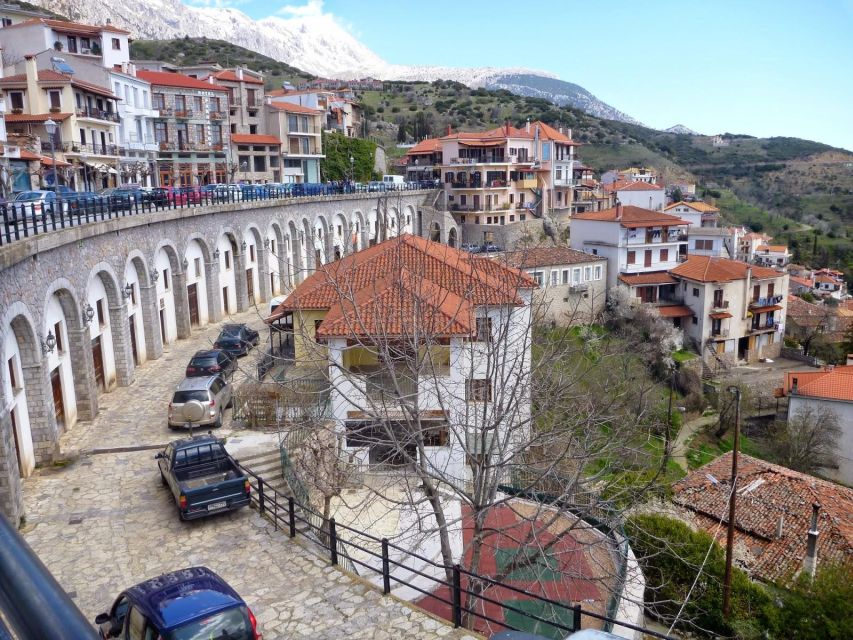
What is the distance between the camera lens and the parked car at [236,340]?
26141 mm

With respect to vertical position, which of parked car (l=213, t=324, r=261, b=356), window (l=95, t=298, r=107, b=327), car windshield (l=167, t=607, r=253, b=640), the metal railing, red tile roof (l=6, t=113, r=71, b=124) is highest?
red tile roof (l=6, t=113, r=71, b=124)

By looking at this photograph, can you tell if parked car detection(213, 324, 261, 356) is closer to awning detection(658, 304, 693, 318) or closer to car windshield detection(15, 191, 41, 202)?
car windshield detection(15, 191, 41, 202)

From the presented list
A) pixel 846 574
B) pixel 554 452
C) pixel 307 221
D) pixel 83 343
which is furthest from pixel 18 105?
pixel 846 574

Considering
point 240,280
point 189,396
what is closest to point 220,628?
point 189,396

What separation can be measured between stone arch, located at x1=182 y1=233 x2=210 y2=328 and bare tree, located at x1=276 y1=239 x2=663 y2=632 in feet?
26.3

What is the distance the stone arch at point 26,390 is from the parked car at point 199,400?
306 cm

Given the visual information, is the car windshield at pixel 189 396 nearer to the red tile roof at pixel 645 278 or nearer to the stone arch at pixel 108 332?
the stone arch at pixel 108 332

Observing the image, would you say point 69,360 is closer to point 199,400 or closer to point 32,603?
point 199,400

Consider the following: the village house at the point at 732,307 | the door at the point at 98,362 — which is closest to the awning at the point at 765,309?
the village house at the point at 732,307

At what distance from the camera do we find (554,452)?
16719mm

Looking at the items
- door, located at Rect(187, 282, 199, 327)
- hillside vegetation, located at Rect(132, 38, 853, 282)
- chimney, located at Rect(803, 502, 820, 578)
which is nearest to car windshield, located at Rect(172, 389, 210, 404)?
door, located at Rect(187, 282, 199, 327)

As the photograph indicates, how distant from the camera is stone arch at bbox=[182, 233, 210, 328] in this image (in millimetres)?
31688

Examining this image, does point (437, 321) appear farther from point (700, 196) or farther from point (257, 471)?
point (700, 196)

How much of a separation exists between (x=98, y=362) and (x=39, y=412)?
5861 mm
